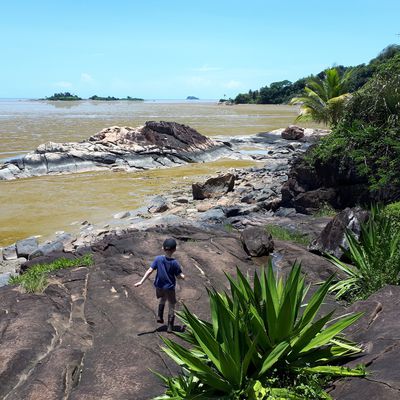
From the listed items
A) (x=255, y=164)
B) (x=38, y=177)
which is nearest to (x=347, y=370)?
(x=38, y=177)

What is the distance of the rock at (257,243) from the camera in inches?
403

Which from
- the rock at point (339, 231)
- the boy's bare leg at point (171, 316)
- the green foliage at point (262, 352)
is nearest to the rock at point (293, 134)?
the rock at point (339, 231)

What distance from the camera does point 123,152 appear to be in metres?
31.3

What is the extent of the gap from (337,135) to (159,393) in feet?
39.9

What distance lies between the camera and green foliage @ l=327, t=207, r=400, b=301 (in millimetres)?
7238

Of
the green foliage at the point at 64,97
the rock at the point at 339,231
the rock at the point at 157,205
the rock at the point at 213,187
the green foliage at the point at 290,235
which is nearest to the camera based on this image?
the rock at the point at 339,231

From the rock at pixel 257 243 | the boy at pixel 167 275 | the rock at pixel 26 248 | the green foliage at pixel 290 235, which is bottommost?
the rock at pixel 26 248

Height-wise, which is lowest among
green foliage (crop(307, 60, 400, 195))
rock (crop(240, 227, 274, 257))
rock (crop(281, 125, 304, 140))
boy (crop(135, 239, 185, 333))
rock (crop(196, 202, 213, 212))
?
rock (crop(196, 202, 213, 212))

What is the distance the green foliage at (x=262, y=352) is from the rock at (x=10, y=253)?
9.91 meters

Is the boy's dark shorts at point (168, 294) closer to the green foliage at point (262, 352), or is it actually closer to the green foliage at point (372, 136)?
the green foliage at point (262, 352)

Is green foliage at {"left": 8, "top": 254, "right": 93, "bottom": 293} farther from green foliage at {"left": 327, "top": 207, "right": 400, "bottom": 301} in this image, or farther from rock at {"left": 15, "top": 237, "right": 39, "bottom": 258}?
green foliage at {"left": 327, "top": 207, "right": 400, "bottom": 301}

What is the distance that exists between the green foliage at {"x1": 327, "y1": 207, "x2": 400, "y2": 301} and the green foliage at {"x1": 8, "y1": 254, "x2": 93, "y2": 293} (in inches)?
182

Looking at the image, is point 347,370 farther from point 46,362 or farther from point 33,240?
point 33,240

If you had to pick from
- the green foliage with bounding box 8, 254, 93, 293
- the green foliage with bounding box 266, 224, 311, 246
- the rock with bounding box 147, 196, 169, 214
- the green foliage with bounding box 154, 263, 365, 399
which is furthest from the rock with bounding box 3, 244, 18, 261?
the green foliage with bounding box 154, 263, 365, 399
